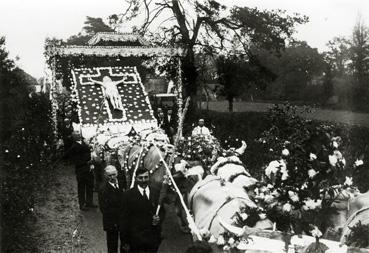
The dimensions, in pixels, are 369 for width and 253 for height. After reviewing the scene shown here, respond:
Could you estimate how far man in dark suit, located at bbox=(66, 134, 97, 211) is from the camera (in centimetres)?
1152

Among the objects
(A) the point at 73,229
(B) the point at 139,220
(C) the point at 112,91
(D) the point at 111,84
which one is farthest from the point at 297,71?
(B) the point at 139,220

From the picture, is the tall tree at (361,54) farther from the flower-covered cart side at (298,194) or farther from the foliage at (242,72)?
the flower-covered cart side at (298,194)

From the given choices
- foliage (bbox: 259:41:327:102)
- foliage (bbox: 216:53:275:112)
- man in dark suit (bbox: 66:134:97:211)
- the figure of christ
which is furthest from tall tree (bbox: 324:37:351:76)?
man in dark suit (bbox: 66:134:97:211)

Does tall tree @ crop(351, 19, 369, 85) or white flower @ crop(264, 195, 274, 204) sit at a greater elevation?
tall tree @ crop(351, 19, 369, 85)

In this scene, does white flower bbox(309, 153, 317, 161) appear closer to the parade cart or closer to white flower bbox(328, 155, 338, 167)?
white flower bbox(328, 155, 338, 167)

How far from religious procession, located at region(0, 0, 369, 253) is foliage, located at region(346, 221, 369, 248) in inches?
0.4

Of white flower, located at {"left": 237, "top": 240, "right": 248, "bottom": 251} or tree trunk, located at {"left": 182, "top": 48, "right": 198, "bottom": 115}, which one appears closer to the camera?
white flower, located at {"left": 237, "top": 240, "right": 248, "bottom": 251}

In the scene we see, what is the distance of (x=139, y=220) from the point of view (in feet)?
19.9

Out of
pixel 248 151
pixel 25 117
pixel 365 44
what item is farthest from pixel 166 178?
pixel 365 44

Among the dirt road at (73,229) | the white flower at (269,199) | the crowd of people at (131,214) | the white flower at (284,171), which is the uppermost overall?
the white flower at (284,171)

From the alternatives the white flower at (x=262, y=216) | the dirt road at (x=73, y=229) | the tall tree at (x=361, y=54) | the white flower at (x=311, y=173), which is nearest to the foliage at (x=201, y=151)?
the dirt road at (x=73, y=229)

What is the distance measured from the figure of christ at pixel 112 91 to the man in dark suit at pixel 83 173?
758cm

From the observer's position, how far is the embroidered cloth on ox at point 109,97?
63.8ft

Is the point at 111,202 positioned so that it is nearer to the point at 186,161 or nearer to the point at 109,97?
the point at 186,161
